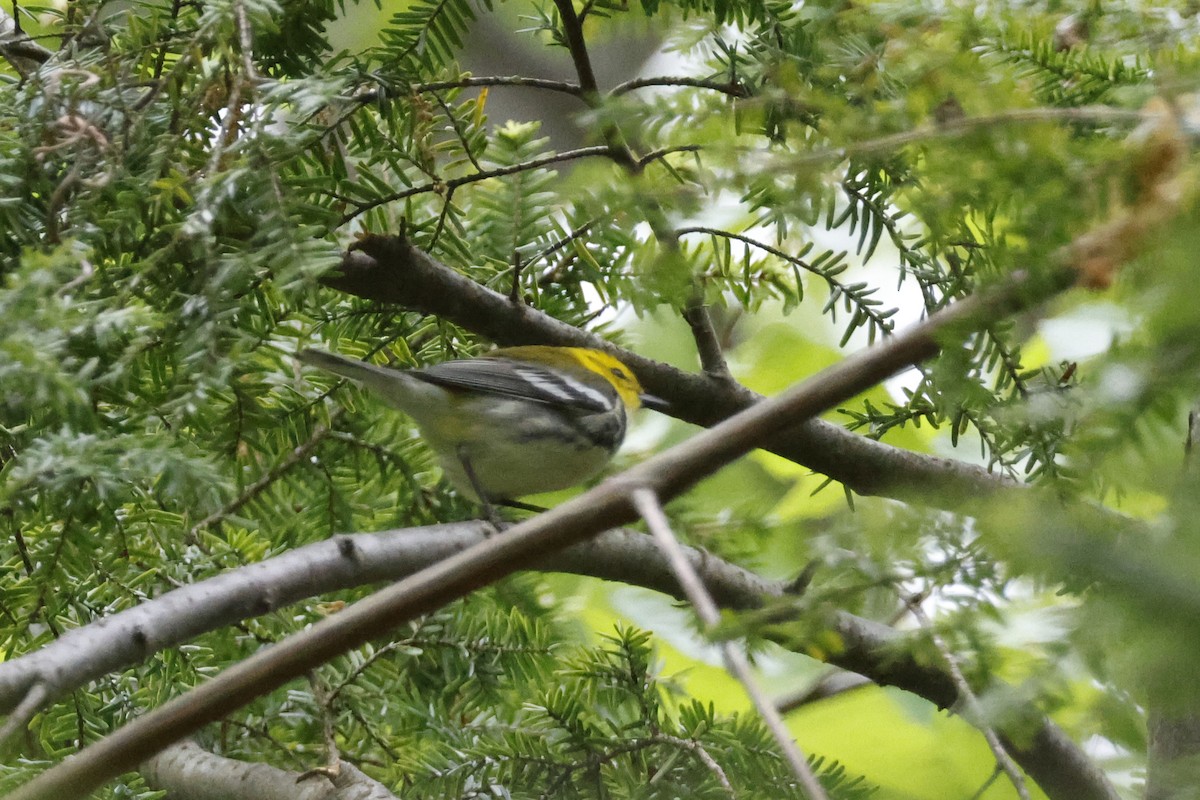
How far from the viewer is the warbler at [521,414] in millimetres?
1721

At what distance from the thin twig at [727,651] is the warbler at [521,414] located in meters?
1.02

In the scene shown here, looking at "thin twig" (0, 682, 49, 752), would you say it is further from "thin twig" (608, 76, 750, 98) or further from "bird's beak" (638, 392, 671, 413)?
"bird's beak" (638, 392, 671, 413)

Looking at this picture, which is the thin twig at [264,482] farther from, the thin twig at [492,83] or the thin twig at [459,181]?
the thin twig at [492,83]

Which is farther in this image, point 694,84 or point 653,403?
point 653,403

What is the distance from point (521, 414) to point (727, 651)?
150 cm

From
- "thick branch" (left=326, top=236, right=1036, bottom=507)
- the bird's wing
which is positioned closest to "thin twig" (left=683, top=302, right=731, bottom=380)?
"thick branch" (left=326, top=236, right=1036, bottom=507)

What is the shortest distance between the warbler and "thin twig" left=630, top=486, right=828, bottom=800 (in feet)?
3.33

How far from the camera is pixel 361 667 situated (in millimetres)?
1402

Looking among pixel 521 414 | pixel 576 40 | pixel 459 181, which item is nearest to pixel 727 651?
pixel 459 181

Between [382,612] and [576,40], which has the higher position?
[576,40]

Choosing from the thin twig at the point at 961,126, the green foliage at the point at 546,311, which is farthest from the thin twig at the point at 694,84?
the thin twig at the point at 961,126

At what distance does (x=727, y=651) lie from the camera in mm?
531

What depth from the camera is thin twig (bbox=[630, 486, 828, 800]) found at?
48cm

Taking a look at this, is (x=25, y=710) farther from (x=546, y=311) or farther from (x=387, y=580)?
(x=546, y=311)
